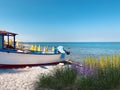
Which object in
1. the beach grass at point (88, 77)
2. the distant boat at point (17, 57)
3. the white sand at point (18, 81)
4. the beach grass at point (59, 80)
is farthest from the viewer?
the distant boat at point (17, 57)

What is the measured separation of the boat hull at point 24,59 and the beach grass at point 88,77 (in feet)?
28.7

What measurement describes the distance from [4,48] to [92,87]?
423 inches

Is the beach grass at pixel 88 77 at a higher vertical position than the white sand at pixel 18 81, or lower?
higher

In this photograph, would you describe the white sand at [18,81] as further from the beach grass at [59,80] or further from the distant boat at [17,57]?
the distant boat at [17,57]

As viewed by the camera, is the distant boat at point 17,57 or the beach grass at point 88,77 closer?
the beach grass at point 88,77

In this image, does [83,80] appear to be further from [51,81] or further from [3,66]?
[3,66]

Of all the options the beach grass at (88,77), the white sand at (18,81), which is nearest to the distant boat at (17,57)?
the white sand at (18,81)

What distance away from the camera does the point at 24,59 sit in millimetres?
15914

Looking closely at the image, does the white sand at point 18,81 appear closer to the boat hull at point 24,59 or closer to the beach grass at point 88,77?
the beach grass at point 88,77

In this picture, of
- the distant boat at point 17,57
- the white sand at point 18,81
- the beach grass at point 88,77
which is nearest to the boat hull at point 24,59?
the distant boat at point 17,57

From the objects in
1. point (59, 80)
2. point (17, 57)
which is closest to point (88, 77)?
point (59, 80)

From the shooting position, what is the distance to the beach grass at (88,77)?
5941 millimetres

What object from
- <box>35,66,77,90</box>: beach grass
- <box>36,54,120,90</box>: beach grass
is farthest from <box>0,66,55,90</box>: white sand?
<box>36,54,120,90</box>: beach grass

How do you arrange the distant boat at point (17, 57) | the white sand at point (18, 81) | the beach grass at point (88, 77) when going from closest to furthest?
the beach grass at point (88, 77) → the white sand at point (18, 81) → the distant boat at point (17, 57)
